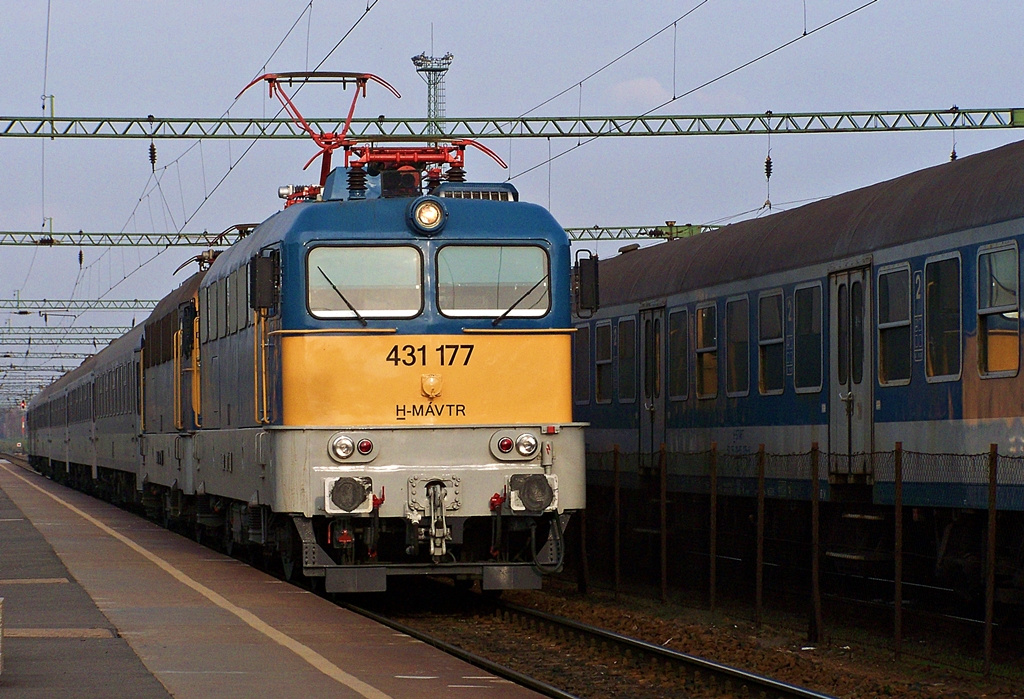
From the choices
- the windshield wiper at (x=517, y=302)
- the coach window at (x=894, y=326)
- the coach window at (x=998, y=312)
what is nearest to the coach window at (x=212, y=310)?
the windshield wiper at (x=517, y=302)

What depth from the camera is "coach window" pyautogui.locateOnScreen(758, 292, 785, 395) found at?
1702cm

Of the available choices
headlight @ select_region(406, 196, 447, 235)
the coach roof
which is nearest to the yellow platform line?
headlight @ select_region(406, 196, 447, 235)

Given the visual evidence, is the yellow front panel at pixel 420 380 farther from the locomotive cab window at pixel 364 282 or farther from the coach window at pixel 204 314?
the coach window at pixel 204 314

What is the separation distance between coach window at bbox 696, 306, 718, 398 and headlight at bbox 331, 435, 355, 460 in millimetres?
6294

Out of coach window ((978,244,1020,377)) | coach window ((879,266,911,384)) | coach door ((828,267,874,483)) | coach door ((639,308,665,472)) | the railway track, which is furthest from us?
coach door ((639,308,665,472))

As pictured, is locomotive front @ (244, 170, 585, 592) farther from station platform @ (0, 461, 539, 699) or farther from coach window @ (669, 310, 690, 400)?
coach window @ (669, 310, 690, 400)

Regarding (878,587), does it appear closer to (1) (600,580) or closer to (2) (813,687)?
→ (1) (600,580)

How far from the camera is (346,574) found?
13930 mm

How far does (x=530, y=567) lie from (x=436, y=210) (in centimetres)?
321

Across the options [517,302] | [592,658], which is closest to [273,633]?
[592,658]

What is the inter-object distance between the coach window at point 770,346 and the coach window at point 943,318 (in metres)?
3.09

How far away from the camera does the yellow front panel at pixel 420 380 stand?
1382cm

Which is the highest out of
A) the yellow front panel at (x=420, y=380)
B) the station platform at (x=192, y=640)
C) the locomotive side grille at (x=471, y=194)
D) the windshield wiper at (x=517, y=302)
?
the locomotive side grille at (x=471, y=194)

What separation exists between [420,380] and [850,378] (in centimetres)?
421
